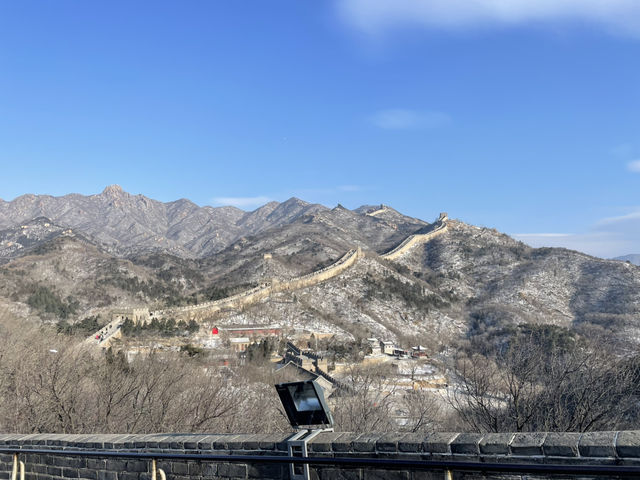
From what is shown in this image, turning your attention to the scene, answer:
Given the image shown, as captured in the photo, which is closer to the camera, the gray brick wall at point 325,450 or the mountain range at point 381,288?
the gray brick wall at point 325,450

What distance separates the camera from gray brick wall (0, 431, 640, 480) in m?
4.29

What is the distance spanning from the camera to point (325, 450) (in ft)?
17.8

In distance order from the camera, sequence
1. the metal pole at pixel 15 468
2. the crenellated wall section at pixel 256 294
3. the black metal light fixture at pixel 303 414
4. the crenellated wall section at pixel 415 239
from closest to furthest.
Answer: the black metal light fixture at pixel 303 414, the metal pole at pixel 15 468, the crenellated wall section at pixel 256 294, the crenellated wall section at pixel 415 239

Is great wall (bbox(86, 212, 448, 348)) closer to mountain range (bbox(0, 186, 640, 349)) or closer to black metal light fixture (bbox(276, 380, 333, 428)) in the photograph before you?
mountain range (bbox(0, 186, 640, 349))

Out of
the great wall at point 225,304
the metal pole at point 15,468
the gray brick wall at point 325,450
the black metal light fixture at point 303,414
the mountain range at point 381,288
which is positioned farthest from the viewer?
the mountain range at point 381,288

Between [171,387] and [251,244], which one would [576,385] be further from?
[251,244]

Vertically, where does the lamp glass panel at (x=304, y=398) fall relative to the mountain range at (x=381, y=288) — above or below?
below

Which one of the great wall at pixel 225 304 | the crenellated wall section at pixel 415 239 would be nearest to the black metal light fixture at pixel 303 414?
the great wall at pixel 225 304

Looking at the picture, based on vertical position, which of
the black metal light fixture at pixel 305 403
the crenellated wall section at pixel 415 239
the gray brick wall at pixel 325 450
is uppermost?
the crenellated wall section at pixel 415 239

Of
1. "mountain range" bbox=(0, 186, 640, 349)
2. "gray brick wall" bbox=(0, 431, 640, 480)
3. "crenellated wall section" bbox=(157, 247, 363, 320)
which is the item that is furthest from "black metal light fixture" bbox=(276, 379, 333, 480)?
"crenellated wall section" bbox=(157, 247, 363, 320)

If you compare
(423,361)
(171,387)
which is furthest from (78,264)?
(171,387)

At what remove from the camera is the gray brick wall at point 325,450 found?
4.29 meters

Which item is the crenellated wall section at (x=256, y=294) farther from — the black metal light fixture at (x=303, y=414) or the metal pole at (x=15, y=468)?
the black metal light fixture at (x=303, y=414)

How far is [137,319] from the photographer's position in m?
51.5
